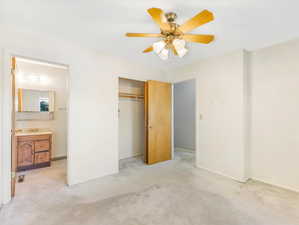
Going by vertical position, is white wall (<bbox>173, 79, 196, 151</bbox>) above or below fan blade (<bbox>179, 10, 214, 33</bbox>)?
below

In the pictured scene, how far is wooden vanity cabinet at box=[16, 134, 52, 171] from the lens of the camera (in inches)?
124

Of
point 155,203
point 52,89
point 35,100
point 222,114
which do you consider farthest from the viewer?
point 52,89

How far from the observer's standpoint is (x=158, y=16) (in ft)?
4.87

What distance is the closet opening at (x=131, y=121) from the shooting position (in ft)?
13.1

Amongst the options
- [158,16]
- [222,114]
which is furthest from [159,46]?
[222,114]

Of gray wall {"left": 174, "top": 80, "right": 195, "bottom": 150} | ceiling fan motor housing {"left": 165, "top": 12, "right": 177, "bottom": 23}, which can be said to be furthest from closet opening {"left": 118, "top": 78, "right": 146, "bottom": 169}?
ceiling fan motor housing {"left": 165, "top": 12, "right": 177, "bottom": 23}

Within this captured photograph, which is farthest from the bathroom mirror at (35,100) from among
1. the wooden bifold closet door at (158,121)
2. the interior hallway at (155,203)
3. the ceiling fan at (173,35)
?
the ceiling fan at (173,35)

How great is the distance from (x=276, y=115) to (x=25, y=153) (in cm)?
489

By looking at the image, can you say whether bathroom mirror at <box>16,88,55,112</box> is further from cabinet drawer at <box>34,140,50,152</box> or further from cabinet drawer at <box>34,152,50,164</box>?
cabinet drawer at <box>34,152,50,164</box>

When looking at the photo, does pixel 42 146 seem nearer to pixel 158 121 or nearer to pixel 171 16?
pixel 158 121

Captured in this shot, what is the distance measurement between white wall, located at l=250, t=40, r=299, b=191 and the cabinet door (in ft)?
14.7

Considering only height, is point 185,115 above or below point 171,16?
below

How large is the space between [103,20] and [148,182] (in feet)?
8.61

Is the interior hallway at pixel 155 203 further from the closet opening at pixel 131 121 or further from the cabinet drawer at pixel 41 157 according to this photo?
the closet opening at pixel 131 121
